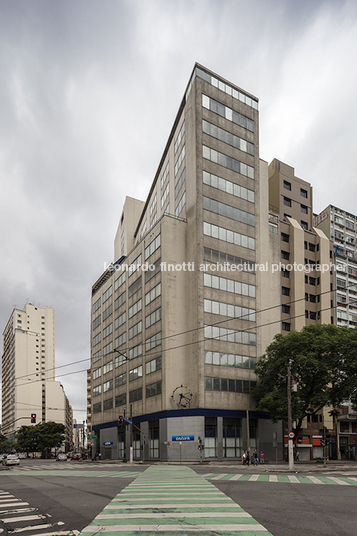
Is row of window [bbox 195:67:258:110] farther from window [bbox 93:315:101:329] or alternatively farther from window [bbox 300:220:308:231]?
window [bbox 93:315:101:329]

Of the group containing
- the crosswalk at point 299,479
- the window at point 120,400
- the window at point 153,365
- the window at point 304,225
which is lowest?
the window at point 120,400

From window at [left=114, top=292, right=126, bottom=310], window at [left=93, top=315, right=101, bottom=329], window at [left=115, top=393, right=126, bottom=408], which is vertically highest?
window at [left=114, top=292, right=126, bottom=310]

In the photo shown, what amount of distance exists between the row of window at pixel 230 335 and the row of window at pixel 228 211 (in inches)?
628

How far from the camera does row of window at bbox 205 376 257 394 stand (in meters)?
57.2

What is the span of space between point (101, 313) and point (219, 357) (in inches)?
1705

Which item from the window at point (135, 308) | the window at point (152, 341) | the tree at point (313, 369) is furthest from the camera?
the window at point (135, 308)

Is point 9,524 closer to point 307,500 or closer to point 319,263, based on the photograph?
point 307,500

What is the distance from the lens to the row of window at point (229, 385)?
188 feet

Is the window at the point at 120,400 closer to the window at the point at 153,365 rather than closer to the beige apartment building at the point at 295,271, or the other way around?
the window at the point at 153,365

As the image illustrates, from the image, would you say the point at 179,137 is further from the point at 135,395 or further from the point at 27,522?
the point at 27,522

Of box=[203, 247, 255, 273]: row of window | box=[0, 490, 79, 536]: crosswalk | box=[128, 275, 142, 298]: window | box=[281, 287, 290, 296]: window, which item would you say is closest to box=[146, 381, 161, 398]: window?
box=[128, 275, 142, 298]: window

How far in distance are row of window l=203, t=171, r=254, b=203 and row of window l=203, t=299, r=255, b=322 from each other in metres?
16.3

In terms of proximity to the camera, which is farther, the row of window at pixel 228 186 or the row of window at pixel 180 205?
the row of window at pixel 180 205

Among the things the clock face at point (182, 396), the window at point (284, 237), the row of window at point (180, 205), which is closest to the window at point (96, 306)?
the row of window at point (180, 205)
